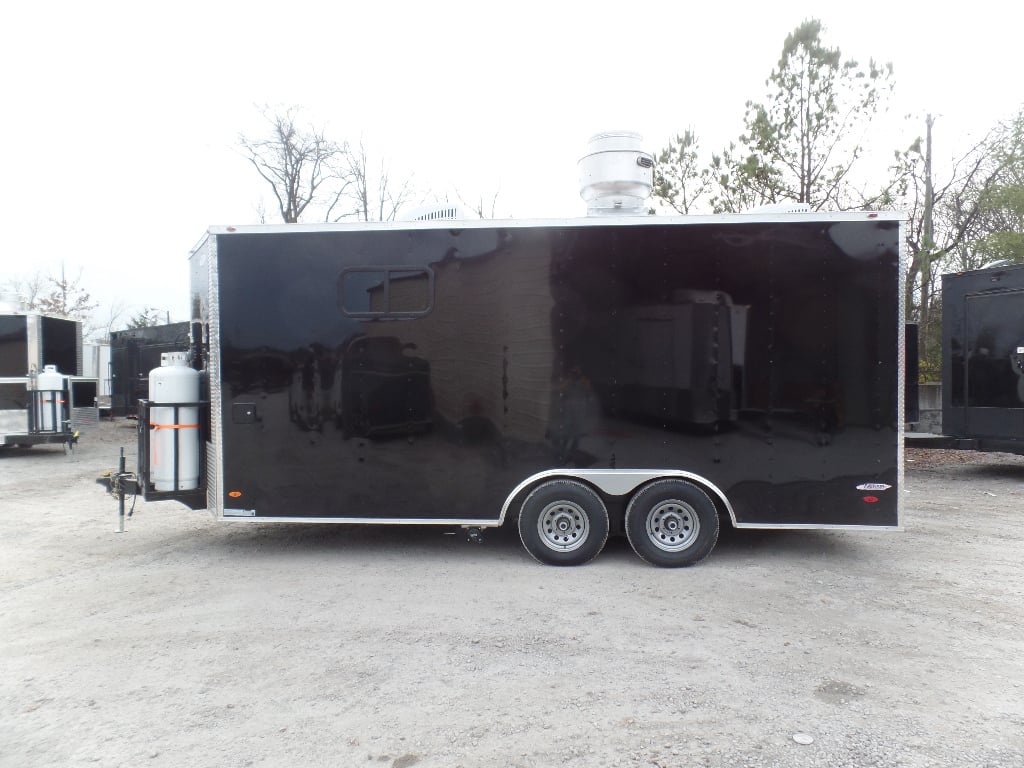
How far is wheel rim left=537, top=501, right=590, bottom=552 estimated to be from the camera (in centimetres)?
562

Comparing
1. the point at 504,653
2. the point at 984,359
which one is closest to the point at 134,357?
the point at 504,653

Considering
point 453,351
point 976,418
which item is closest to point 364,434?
point 453,351

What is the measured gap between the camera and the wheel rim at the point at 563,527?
221 inches

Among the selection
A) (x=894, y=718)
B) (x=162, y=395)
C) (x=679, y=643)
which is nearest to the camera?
(x=894, y=718)

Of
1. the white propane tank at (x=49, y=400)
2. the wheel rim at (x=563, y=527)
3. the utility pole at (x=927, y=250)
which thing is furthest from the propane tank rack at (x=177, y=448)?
the utility pole at (x=927, y=250)

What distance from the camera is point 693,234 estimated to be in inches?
214

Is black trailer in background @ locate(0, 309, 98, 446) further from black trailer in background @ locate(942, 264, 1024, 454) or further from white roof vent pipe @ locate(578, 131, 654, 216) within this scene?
black trailer in background @ locate(942, 264, 1024, 454)

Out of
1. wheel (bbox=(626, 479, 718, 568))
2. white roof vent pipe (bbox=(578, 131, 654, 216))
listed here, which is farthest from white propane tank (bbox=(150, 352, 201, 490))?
white roof vent pipe (bbox=(578, 131, 654, 216))

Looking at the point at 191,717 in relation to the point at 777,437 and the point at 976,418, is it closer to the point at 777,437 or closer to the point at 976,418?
the point at 777,437

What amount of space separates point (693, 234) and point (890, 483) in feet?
8.24

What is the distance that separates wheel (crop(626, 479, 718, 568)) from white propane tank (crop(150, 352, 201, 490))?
3.90m

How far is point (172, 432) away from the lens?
5988mm

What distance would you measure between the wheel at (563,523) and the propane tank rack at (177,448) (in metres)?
2.97

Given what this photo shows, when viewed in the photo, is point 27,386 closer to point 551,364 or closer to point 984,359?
point 551,364
